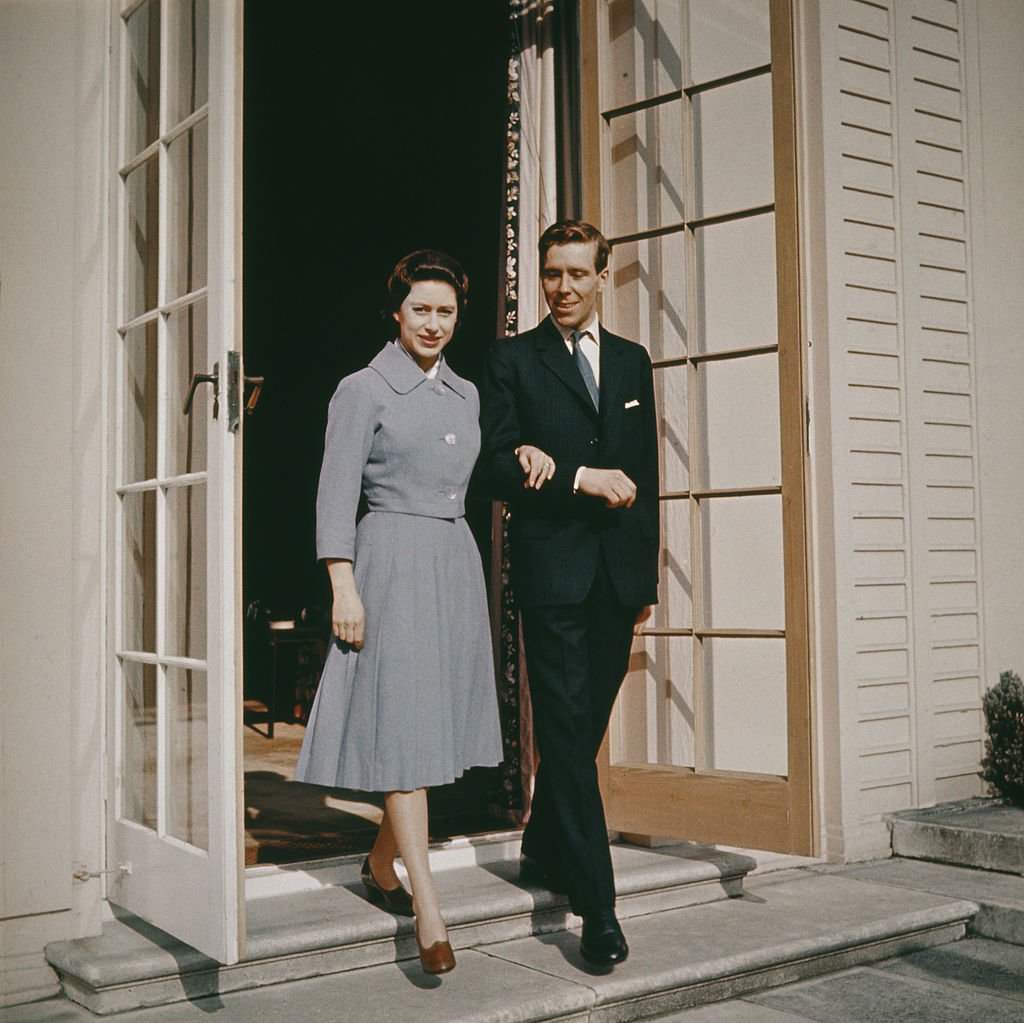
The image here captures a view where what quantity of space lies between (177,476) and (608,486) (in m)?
0.98

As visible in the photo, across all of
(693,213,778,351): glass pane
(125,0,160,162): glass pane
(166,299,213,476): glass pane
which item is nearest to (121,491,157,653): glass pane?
(166,299,213,476): glass pane

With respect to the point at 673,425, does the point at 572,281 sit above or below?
above

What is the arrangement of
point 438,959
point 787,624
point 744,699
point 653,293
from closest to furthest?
point 438,959
point 787,624
point 744,699
point 653,293

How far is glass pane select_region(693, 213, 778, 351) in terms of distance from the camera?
12.2 feet

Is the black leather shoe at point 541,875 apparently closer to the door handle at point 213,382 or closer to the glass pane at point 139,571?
the glass pane at point 139,571

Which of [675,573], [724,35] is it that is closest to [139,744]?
[675,573]

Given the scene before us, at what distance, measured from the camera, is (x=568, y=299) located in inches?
118

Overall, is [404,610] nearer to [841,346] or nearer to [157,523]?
[157,523]

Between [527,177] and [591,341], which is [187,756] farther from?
[527,177]

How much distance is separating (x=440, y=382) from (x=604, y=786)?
1431 mm

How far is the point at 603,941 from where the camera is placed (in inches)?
109

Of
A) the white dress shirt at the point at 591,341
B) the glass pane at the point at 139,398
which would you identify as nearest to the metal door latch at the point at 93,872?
the glass pane at the point at 139,398

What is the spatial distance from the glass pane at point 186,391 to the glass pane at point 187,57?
46 centimetres

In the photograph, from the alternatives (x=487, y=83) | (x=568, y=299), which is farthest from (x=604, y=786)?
(x=487, y=83)
